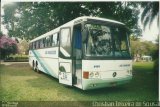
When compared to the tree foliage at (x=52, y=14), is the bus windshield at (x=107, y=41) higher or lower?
lower

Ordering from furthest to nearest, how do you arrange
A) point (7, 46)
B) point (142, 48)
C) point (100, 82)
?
point (7, 46), point (142, 48), point (100, 82)

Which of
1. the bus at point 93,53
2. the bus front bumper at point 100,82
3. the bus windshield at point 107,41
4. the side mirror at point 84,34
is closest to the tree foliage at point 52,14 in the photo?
the bus at point 93,53

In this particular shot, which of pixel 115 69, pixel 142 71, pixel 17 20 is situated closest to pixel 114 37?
pixel 115 69

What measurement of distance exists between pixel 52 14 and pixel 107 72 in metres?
3.10

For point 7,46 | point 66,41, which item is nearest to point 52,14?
point 66,41

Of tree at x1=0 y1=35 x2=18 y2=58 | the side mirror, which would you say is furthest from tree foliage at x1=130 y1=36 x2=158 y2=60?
tree at x1=0 y1=35 x2=18 y2=58

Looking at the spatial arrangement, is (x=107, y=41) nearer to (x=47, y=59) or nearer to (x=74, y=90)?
(x=74, y=90)

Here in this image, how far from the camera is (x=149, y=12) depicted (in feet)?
26.4

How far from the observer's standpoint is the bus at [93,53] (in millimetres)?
7500

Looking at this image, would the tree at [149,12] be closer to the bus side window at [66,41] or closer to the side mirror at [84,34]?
the side mirror at [84,34]

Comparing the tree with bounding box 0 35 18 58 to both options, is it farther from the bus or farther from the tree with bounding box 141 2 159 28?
the tree with bounding box 141 2 159 28

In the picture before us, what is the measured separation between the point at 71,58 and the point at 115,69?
1.60 m

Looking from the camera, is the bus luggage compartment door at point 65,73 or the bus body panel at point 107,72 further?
the bus luggage compartment door at point 65,73

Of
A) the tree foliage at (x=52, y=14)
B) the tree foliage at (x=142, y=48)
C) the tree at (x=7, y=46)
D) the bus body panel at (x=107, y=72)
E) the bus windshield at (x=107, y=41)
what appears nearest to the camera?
the bus body panel at (x=107, y=72)
